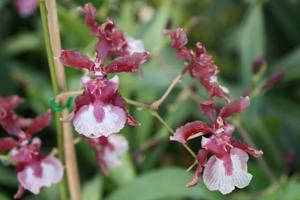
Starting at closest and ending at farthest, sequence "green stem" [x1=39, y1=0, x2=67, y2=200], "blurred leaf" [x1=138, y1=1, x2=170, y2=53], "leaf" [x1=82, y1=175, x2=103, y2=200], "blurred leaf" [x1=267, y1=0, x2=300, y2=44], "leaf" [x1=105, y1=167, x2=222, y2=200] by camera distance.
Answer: "green stem" [x1=39, y1=0, x2=67, y2=200] → "leaf" [x1=105, y1=167, x2=222, y2=200] → "leaf" [x1=82, y1=175, x2=103, y2=200] → "blurred leaf" [x1=138, y1=1, x2=170, y2=53] → "blurred leaf" [x1=267, y1=0, x2=300, y2=44]

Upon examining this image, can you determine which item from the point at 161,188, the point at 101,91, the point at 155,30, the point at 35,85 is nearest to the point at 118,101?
the point at 101,91

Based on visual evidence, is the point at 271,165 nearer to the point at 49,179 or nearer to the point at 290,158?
the point at 290,158

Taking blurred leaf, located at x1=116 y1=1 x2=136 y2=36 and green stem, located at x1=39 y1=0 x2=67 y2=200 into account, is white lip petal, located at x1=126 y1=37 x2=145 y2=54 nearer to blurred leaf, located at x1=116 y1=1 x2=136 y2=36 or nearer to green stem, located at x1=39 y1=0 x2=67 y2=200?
green stem, located at x1=39 y1=0 x2=67 y2=200

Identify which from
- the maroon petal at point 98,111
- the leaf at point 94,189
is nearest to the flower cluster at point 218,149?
the maroon petal at point 98,111

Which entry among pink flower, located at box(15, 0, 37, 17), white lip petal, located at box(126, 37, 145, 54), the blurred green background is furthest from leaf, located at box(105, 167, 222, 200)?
pink flower, located at box(15, 0, 37, 17)

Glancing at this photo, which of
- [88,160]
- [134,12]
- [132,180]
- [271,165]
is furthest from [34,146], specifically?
[134,12]

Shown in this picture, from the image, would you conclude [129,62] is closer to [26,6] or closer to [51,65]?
[51,65]

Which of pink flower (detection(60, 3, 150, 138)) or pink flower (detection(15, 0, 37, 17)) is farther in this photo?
pink flower (detection(15, 0, 37, 17))

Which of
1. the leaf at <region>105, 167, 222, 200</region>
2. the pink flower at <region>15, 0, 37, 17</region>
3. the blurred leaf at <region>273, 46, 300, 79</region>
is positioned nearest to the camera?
the leaf at <region>105, 167, 222, 200</region>

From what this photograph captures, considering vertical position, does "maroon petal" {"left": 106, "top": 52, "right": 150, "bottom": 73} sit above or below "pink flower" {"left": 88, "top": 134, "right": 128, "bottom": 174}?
above

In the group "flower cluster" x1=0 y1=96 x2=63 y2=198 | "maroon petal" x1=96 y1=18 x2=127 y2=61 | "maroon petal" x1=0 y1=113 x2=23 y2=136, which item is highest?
"maroon petal" x1=96 y1=18 x2=127 y2=61
